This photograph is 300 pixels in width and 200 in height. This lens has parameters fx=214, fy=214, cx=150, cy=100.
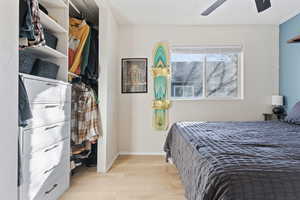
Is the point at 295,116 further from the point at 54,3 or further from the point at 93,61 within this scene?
the point at 54,3

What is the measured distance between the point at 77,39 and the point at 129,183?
192 centimetres

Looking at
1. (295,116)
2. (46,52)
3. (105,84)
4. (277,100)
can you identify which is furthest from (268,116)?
(46,52)

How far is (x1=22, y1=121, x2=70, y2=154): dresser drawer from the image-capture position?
5.31 feet

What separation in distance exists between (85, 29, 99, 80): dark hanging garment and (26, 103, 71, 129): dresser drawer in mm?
702

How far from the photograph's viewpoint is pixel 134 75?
3.91 meters

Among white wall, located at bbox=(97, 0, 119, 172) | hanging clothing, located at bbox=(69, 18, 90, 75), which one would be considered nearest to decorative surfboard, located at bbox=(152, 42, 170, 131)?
white wall, located at bbox=(97, 0, 119, 172)

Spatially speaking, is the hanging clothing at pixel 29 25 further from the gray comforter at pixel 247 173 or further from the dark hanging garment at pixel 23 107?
the gray comforter at pixel 247 173

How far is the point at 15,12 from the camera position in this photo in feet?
4.30

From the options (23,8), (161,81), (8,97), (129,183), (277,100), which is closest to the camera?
(8,97)

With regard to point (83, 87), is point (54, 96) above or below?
below

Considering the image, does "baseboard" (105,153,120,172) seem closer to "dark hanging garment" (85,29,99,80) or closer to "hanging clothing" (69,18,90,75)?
"dark hanging garment" (85,29,99,80)

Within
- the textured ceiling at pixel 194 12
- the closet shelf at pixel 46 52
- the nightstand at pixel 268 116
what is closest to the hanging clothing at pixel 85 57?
the closet shelf at pixel 46 52

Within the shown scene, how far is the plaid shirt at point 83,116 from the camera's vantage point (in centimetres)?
275

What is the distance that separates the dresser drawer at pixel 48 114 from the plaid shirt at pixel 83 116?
0.41 m
